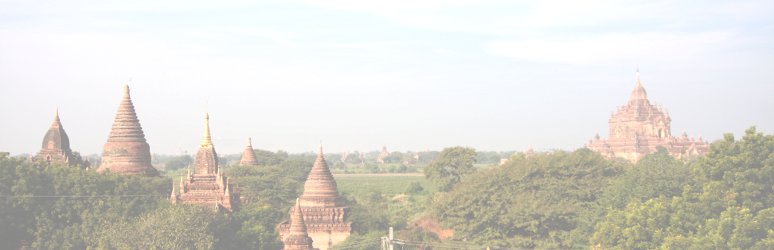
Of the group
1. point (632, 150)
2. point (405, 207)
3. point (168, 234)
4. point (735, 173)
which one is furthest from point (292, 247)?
point (632, 150)

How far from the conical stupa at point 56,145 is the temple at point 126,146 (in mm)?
3769

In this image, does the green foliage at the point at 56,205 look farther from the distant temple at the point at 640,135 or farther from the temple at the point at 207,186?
the distant temple at the point at 640,135

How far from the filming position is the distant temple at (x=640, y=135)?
117 m

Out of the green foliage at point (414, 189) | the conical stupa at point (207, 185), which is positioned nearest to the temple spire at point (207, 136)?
the conical stupa at point (207, 185)

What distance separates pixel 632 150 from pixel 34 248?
90533 mm

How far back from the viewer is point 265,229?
4016 cm

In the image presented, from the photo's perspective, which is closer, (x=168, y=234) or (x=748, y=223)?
(x=748, y=223)

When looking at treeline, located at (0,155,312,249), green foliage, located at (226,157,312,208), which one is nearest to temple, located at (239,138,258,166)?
green foliage, located at (226,157,312,208)

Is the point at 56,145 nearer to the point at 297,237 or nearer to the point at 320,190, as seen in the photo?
the point at 320,190

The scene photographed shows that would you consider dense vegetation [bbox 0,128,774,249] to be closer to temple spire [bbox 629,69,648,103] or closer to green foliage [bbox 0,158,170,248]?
green foliage [bbox 0,158,170,248]

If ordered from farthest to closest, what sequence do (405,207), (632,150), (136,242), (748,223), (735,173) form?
(632,150), (405,207), (136,242), (735,173), (748,223)

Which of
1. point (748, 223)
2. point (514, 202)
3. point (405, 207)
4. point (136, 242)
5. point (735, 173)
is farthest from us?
point (405, 207)

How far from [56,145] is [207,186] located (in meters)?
13.6

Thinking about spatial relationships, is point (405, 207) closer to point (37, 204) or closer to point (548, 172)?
point (548, 172)
